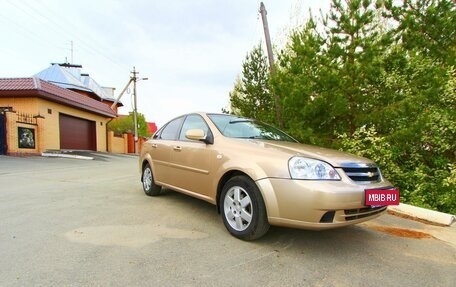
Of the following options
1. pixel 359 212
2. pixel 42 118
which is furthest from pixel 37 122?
pixel 359 212

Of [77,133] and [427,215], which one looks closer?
[427,215]

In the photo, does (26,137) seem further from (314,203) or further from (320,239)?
(314,203)

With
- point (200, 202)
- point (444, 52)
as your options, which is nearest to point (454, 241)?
point (200, 202)

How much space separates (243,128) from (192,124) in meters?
0.83

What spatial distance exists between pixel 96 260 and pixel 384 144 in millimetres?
5461

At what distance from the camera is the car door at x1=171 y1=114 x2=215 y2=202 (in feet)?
13.6

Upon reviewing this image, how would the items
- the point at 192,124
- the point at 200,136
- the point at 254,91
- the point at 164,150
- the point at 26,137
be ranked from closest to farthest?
the point at 200,136, the point at 192,124, the point at 164,150, the point at 254,91, the point at 26,137

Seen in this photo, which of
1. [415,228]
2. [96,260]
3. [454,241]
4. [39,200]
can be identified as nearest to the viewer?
[96,260]

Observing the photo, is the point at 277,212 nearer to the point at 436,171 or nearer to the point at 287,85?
the point at 287,85

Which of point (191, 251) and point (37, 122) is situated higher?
point (37, 122)

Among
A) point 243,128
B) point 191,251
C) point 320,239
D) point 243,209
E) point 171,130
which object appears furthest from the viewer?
point 171,130

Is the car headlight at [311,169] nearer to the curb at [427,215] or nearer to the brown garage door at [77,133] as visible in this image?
the curb at [427,215]

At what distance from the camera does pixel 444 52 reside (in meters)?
6.87

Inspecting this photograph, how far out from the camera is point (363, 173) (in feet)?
11.3
